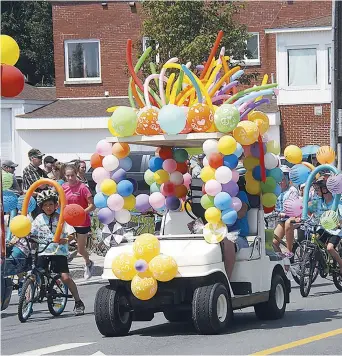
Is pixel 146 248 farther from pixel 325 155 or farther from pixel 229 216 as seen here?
pixel 325 155

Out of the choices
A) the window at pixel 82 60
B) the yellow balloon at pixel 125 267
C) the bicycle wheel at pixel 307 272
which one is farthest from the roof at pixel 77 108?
the yellow balloon at pixel 125 267

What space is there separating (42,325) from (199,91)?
3591 mm

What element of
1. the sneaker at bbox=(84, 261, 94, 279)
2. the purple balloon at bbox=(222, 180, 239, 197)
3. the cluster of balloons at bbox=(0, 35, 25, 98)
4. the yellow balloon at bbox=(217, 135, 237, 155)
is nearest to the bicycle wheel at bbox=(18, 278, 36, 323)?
the purple balloon at bbox=(222, 180, 239, 197)

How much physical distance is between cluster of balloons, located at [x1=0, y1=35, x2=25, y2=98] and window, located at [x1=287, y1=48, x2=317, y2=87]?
31612mm

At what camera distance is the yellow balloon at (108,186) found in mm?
12172

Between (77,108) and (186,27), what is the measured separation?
7.37 meters

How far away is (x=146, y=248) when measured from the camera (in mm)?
11102

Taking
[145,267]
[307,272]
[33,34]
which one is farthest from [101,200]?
[33,34]

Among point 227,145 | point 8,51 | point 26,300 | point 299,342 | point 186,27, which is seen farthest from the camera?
point 186,27

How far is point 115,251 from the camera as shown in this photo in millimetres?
11500

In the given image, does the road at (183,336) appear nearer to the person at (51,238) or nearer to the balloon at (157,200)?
the person at (51,238)

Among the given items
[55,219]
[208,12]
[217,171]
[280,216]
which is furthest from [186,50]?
[217,171]

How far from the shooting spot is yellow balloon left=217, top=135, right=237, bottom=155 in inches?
440

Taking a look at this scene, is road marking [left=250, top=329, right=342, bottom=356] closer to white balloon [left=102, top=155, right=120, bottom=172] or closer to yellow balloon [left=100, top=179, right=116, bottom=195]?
yellow balloon [left=100, top=179, right=116, bottom=195]
